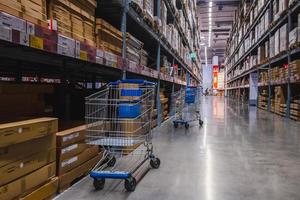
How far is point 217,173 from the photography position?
2807 millimetres

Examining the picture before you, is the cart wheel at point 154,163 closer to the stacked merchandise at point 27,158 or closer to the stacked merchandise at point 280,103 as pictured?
the stacked merchandise at point 27,158

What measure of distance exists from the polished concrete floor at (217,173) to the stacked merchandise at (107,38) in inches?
53.6

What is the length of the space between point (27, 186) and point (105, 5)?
252cm

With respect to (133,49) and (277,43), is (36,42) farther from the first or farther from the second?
(277,43)

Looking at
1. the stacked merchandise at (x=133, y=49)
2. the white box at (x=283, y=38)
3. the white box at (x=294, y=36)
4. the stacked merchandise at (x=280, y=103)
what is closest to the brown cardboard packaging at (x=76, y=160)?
the stacked merchandise at (x=133, y=49)

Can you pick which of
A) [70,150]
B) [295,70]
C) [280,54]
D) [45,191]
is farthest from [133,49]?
[280,54]

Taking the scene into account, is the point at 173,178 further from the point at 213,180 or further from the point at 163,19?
the point at 163,19

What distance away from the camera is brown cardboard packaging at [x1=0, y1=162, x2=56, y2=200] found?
5.30 feet

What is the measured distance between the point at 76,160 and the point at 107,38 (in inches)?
55.4

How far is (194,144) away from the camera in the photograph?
14.1ft

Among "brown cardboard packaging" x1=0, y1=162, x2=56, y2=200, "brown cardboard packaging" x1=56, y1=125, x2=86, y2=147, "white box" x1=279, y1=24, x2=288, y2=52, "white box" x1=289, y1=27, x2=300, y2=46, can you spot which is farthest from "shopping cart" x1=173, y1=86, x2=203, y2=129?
"brown cardboard packaging" x1=0, y1=162, x2=56, y2=200

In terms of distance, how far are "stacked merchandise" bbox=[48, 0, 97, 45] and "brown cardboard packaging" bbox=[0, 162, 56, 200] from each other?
0.97m

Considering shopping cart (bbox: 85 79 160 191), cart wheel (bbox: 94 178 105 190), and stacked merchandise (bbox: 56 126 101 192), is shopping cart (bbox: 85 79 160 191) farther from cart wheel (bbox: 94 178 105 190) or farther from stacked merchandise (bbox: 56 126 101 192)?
stacked merchandise (bbox: 56 126 101 192)

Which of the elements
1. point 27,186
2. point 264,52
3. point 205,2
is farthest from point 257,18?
point 27,186
